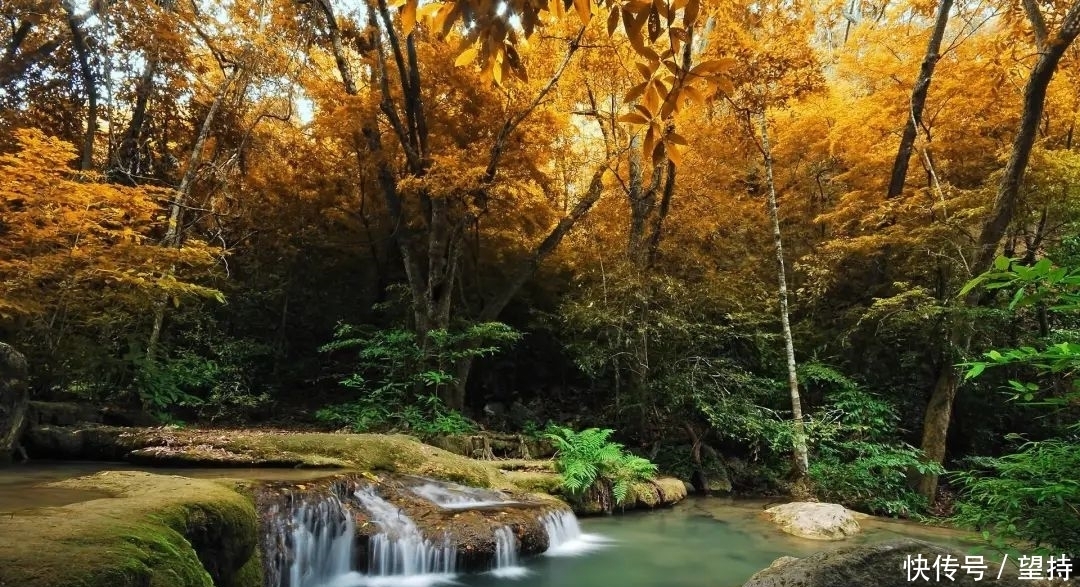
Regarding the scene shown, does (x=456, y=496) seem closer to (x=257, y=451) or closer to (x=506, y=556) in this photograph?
(x=506, y=556)

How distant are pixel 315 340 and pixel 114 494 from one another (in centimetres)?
1038

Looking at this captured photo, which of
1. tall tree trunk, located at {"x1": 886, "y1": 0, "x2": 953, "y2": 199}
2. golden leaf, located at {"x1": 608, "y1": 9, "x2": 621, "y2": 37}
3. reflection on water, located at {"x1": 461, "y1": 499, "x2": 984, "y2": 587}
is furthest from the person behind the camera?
tall tree trunk, located at {"x1": 886, "y1": 0, "x2": 953, "y2": 199}

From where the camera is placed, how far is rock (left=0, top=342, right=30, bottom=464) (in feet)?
19.4

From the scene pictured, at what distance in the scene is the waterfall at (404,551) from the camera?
524 centimetres

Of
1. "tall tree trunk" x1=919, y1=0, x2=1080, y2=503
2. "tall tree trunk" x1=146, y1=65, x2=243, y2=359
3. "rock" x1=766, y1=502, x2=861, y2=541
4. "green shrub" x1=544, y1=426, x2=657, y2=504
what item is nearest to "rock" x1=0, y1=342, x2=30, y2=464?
→ "tall tree trunk" x1=146, y1=65, x2=243, y2=359

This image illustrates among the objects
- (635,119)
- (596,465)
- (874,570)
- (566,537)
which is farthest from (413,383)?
(635,119)

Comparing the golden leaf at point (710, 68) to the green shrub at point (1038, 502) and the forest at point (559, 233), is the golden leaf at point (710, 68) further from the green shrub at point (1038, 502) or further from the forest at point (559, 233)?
the forest at point (559, 233)

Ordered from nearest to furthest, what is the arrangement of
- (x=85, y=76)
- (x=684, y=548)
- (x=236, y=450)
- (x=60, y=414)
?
(x=236, y=450) < (x=684, y=548) < (x=60, y=414) < (x=85, y=76)

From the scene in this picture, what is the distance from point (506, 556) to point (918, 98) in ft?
35.6

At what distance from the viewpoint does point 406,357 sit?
1003 cm

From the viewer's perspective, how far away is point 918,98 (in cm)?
1049

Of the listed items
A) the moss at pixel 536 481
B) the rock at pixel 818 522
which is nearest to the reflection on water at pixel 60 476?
the moss at pixel 536 481

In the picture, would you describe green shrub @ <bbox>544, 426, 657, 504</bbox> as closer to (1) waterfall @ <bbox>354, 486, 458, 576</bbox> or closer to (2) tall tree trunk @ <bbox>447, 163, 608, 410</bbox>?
(1) waterfall @ <bbox>354, 486, 458, 576</bbox>

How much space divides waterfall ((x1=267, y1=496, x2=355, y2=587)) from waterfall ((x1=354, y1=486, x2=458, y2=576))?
0.83ft
